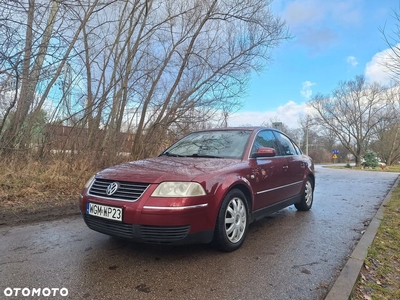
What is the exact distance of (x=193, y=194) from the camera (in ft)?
9.62

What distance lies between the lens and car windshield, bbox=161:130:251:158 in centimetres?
404

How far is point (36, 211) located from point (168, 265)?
340cm

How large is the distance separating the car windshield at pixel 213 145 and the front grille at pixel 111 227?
5.12ft

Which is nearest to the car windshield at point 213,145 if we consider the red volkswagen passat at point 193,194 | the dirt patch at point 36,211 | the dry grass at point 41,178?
the red volkswagen passat at point 193,194

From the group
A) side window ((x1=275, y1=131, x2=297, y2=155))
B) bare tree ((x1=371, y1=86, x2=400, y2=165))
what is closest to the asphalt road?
side window ((x1=275, y1=131, x2=297, y2=155))

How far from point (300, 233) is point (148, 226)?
2.48 meters

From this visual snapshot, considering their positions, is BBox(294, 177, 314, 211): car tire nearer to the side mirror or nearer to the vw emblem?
the side mirror

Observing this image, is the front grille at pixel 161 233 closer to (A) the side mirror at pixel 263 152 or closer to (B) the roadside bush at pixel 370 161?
(A) the side mirror at pixel 263 152

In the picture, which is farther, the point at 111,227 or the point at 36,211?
the point at 36,211

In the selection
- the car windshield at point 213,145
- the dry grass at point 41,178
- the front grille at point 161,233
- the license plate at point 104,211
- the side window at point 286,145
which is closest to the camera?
the front grille at point 161,233

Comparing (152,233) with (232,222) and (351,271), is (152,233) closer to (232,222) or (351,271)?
(232,222)

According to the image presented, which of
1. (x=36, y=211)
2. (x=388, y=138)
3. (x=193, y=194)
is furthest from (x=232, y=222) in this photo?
(x=388, y=138)

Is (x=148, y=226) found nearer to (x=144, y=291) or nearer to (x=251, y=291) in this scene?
(x=144, y=291)

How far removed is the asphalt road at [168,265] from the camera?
96.6 inches
